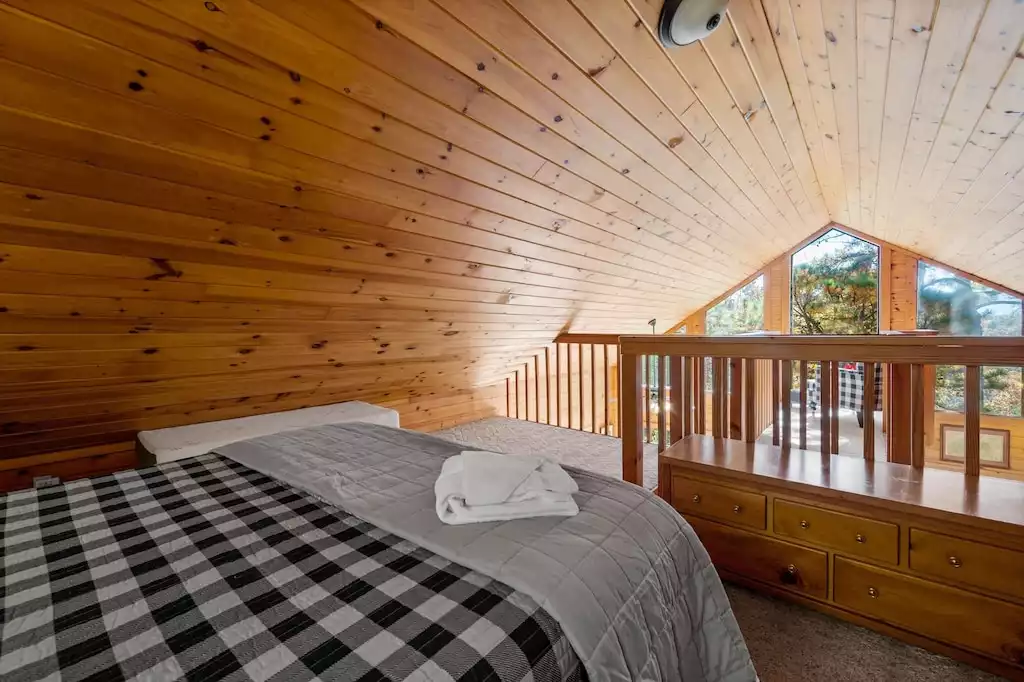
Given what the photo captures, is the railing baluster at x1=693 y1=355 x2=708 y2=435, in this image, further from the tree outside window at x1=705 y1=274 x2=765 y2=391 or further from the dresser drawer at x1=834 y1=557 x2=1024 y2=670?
the tree outside window at x1=705 y1=274 x2=765 y2=391

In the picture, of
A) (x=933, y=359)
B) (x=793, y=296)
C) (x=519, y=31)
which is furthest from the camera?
(x=793, y=296)

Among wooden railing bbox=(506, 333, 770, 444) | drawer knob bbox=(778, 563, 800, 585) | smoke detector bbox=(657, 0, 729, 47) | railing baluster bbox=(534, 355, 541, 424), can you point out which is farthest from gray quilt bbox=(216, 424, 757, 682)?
railing baluster bbox=(534, 355, 541, 424)

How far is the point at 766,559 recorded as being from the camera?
1.73 meters

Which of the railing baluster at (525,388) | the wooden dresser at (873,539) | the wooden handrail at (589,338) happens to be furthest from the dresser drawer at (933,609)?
the railing baluster at (525,388)

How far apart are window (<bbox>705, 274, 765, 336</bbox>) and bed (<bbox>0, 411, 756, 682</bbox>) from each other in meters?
5.77

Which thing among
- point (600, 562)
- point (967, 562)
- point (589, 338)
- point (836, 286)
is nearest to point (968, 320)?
point (836, 286)

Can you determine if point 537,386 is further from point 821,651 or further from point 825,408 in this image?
point 821,651

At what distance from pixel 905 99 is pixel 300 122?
243cm

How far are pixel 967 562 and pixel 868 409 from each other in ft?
2.12

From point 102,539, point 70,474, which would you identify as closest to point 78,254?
point 102,539

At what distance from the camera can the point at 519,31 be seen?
1.44m

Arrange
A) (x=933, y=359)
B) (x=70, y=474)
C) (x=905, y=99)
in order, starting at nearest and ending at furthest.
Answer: (x=933, y=359)
(x=905, y=99)
(x=70, y=474)

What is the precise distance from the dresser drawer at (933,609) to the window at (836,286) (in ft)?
16.7

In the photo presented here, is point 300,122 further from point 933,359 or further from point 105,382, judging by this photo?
point 933,359
